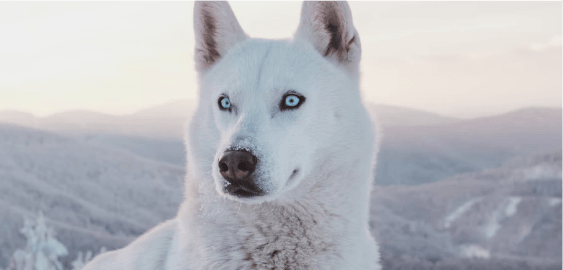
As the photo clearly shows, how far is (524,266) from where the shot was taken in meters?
8.05

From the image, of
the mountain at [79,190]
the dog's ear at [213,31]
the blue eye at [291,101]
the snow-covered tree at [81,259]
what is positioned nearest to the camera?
the blue eye at [291,101]

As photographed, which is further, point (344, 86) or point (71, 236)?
point (71, 236)

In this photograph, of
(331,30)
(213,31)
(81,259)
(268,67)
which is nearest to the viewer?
(268,67)

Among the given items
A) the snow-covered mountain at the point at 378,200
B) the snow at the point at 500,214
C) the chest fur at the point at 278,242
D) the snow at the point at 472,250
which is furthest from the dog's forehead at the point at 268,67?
the snow at the point at 500,214

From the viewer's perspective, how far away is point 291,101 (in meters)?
2.84

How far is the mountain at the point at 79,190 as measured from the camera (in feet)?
29.6

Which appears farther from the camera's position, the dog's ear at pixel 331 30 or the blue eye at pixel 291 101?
the dog's ear at pixel 331 30

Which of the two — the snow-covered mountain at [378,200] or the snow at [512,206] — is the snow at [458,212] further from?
the snow at [512,206]

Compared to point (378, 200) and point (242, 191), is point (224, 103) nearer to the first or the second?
point (242, 191)

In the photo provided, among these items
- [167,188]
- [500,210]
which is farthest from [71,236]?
[500,210]

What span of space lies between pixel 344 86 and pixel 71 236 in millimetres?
7852

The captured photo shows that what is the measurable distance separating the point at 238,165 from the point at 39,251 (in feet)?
22.2

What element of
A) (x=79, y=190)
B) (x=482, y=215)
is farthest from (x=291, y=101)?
(x=482, y=215)

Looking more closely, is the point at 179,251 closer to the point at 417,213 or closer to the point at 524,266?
the point at 524,266
